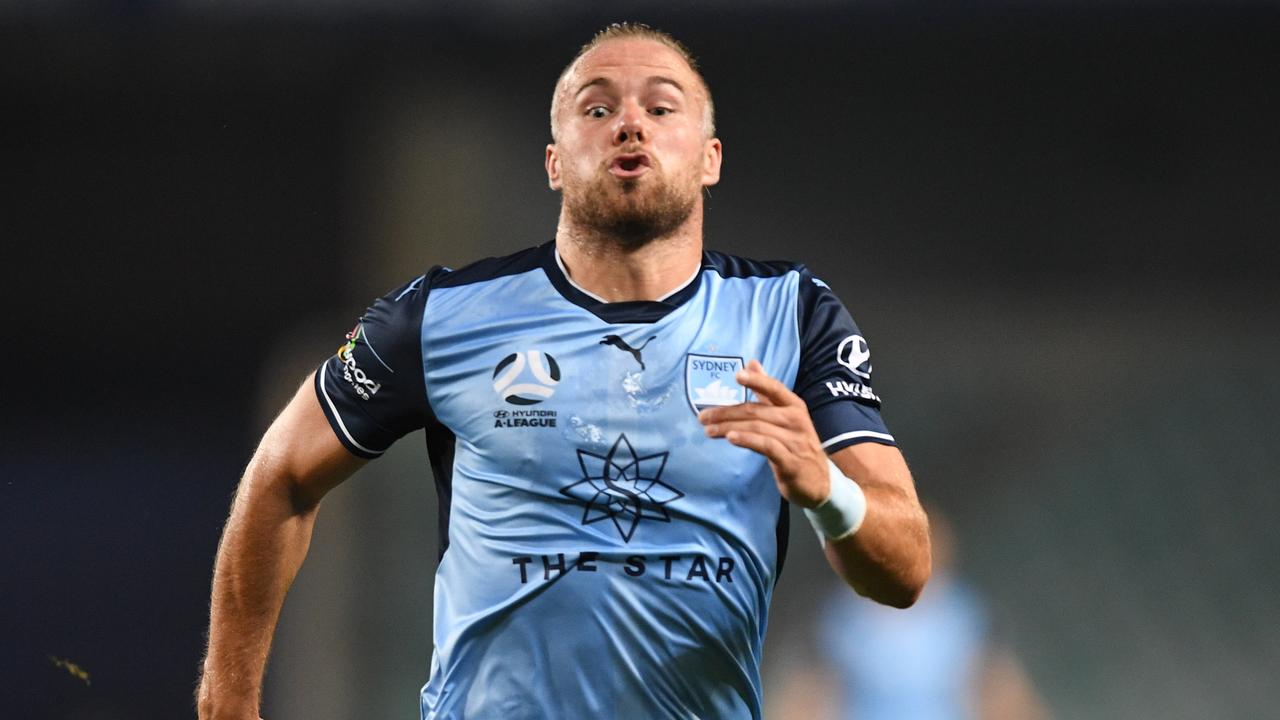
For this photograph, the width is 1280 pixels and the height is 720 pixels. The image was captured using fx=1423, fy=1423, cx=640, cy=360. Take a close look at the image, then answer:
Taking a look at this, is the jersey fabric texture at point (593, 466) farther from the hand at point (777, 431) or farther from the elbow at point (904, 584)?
the hand at point (777, 431)

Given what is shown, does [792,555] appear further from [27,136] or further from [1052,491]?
[27,136]

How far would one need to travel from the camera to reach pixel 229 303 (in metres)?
6.51

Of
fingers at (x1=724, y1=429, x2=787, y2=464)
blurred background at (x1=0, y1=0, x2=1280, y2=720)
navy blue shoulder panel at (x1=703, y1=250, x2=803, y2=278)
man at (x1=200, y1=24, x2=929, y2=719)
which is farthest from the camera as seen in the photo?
blurred background at (x1=0, y1=0, x2=1280, y2=720)

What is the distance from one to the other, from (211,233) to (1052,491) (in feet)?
13.2

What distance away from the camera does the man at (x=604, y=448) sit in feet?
8.50

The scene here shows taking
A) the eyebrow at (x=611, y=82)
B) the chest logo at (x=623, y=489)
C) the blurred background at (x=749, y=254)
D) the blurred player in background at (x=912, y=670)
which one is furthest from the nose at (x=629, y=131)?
the blurred background at (x=749, y=254)

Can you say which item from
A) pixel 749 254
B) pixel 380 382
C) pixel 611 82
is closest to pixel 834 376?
pixel 611 82

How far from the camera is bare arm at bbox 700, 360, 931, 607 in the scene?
2.26m

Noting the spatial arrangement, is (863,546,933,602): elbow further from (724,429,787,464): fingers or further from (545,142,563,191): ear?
(545,142,563,191): ear

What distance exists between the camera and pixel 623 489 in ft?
8.61

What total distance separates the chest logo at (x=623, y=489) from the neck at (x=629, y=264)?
0.37 metres

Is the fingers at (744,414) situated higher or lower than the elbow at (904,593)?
higher

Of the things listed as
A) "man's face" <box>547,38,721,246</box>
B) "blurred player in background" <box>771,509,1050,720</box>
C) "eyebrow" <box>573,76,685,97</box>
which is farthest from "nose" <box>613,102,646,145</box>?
"blurred player in background" <box>771,509,1050,720</box>

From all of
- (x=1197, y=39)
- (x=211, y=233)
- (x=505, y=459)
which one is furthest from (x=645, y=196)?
(x=1197, y=39)
